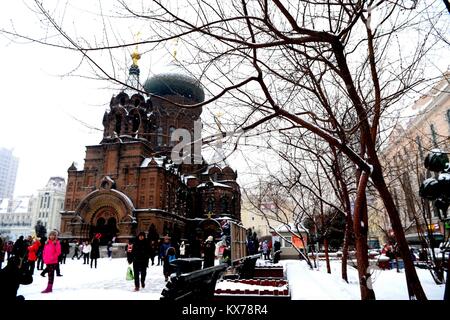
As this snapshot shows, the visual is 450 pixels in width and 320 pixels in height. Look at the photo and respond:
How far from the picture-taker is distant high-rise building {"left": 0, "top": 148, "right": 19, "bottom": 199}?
102m

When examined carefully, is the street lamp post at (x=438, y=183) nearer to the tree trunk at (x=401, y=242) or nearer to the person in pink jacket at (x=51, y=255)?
the tree trunk at (x=401, y=242)

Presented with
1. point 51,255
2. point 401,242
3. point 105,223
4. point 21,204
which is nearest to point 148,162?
point 105,223

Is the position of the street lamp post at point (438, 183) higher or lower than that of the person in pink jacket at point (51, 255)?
higher

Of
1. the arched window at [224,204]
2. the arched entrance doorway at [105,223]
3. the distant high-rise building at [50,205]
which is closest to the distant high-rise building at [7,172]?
the distant high-rise building at [50,205]

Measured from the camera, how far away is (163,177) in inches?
1356

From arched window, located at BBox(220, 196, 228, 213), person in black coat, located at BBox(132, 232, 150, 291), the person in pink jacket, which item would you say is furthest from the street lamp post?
arched window, located at BBox(220, 196, 228, 213)

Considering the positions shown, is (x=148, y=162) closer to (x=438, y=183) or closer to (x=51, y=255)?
(x=51, y=255)

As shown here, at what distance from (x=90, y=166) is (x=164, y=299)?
3501 centimetres

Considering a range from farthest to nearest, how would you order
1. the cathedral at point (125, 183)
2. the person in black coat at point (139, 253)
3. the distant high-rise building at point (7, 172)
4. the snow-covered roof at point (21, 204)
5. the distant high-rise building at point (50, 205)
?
1. the distant high-rise building at point (7, 172)
2. the snow-covered roof at point (21, 204)
3. the distant high-rise building at point (50, 205)
4. the cathedral at point (125, 183)
5. the person in black coat at point (139, 253)

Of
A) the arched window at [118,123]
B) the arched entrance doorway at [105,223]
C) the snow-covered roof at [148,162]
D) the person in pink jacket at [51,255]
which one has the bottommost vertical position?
the person in pink jacket at [51,255]

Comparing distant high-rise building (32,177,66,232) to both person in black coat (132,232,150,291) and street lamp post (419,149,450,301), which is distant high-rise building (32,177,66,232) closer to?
person in black coat (132,232,150,291)

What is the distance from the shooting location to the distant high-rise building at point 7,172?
335 feet

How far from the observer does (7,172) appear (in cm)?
10544
